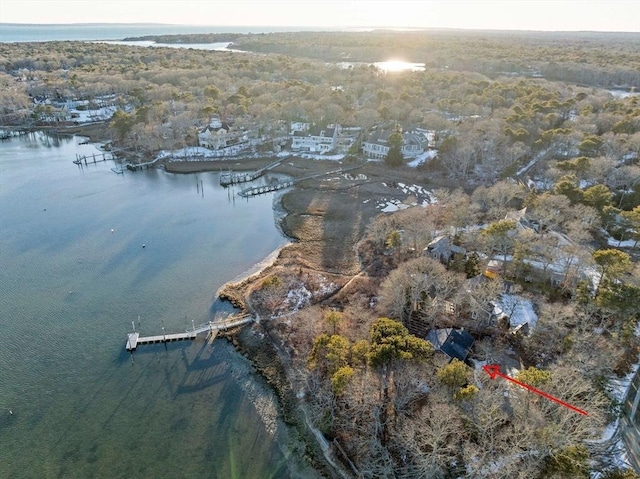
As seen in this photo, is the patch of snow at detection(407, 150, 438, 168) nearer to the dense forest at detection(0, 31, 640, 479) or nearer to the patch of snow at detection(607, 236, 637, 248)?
the dense forest at detection(0, 31, 640, 479)

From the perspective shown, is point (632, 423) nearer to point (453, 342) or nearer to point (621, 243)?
point (453, 342)

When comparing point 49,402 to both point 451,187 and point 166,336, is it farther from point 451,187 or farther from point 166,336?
point 451,187

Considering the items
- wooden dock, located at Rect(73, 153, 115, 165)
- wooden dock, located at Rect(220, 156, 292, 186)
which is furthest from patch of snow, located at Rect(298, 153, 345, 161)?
wooden dock, located at Rect(73, 153, 115, 165)

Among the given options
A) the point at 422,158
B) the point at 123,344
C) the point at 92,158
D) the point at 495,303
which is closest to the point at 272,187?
the point at 422,158

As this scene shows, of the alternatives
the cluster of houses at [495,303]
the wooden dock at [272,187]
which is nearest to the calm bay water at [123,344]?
the wooden dock at [272,187]

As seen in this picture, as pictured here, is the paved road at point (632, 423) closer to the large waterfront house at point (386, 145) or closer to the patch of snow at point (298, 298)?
the patch of snow at point (298, 298)

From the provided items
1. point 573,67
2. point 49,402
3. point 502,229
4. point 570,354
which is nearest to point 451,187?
point 502,229

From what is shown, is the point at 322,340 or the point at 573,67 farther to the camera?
the point at 573,67
